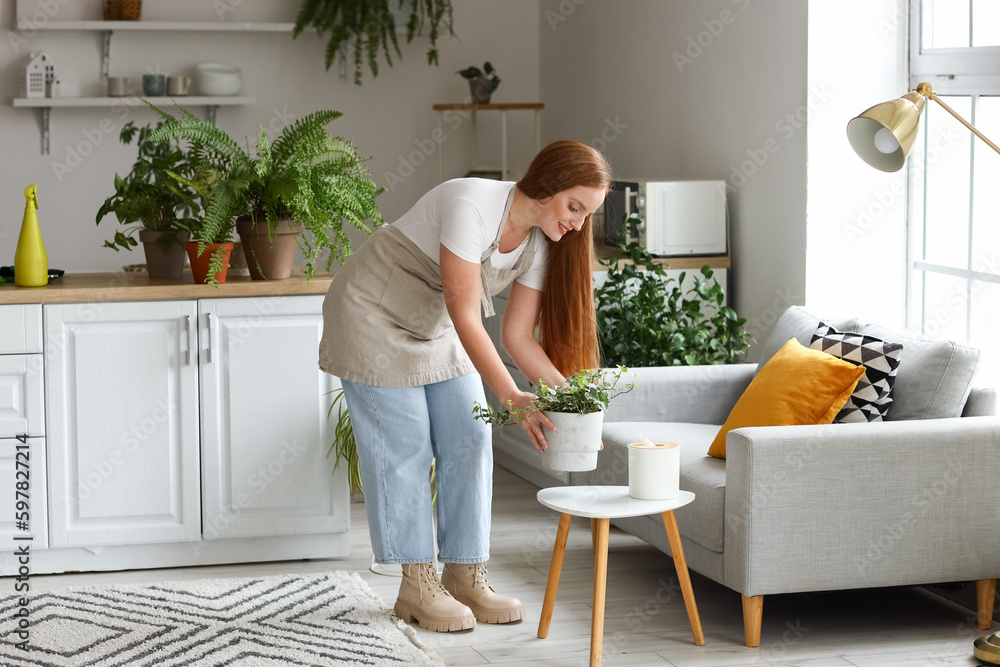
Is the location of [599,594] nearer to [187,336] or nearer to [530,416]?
[530,416]

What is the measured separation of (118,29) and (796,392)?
3625 mm

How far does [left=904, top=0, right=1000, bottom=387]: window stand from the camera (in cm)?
310

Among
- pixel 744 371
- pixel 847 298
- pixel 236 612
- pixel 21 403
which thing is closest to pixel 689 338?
pixel 744 371

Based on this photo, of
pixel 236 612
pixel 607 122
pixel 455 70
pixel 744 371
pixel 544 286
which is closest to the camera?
pixel 544 286

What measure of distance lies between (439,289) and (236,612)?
939 mm

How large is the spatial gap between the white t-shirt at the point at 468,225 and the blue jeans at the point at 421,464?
0.33m

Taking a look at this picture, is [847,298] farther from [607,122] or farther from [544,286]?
[607,122]

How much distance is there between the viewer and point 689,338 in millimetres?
3592

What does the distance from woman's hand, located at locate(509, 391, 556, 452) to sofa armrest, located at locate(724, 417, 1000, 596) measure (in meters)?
0.45

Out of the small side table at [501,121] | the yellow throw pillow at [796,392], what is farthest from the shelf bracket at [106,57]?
the yellow throw pillow at [796,392]

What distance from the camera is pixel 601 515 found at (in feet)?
7.52

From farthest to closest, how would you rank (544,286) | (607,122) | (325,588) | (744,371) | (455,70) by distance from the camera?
(455,70) → (607,122) → (744,371) → (325,588) → (544,286)

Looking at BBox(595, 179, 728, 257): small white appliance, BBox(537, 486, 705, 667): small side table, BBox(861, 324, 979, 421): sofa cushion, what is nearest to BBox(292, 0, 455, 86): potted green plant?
BBox(595, 179, 728, 257): small white appliance

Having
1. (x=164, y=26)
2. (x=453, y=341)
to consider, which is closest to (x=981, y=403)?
(x=453, y=341)
